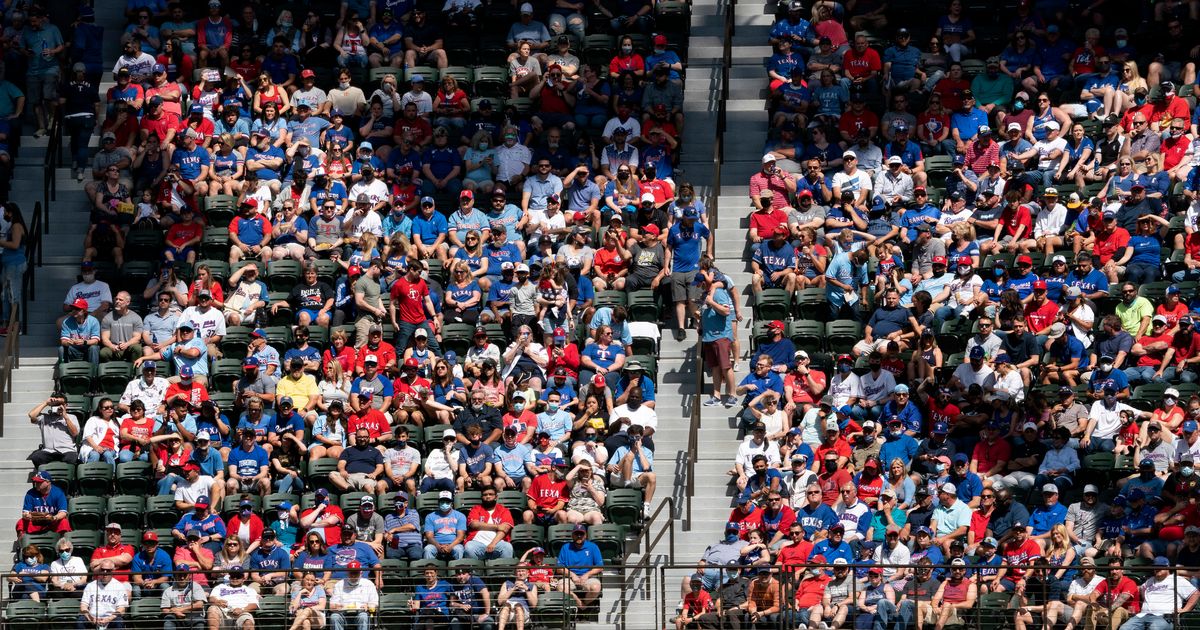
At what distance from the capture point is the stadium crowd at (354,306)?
89.8 ft

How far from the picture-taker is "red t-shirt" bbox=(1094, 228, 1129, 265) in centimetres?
3011

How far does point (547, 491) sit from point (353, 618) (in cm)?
302

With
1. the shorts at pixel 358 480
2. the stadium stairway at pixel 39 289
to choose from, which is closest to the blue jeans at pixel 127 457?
the stadium stairway at pixel 39 289

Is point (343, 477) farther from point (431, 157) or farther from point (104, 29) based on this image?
point (104, 29)

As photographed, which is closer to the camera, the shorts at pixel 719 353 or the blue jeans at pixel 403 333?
the shorts at pixel 719 353

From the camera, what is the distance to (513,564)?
26906 millimetres

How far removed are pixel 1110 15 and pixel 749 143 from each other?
17.8ft

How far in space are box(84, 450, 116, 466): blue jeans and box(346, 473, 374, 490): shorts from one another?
3025 mm

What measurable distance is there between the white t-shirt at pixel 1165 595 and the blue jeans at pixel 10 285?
1511 cm

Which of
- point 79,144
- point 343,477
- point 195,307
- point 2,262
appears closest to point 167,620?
point 343,477

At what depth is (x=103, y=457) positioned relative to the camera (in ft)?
95.8

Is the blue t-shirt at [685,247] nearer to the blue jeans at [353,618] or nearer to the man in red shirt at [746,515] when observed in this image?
the man in red shirt at [746,515]

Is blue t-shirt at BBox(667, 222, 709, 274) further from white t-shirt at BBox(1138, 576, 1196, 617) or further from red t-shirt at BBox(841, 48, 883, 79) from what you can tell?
white t-shirt at BBox(1138, 576, 1196, 617)

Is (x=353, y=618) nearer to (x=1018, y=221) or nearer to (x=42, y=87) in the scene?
(x=1018, y=221)
